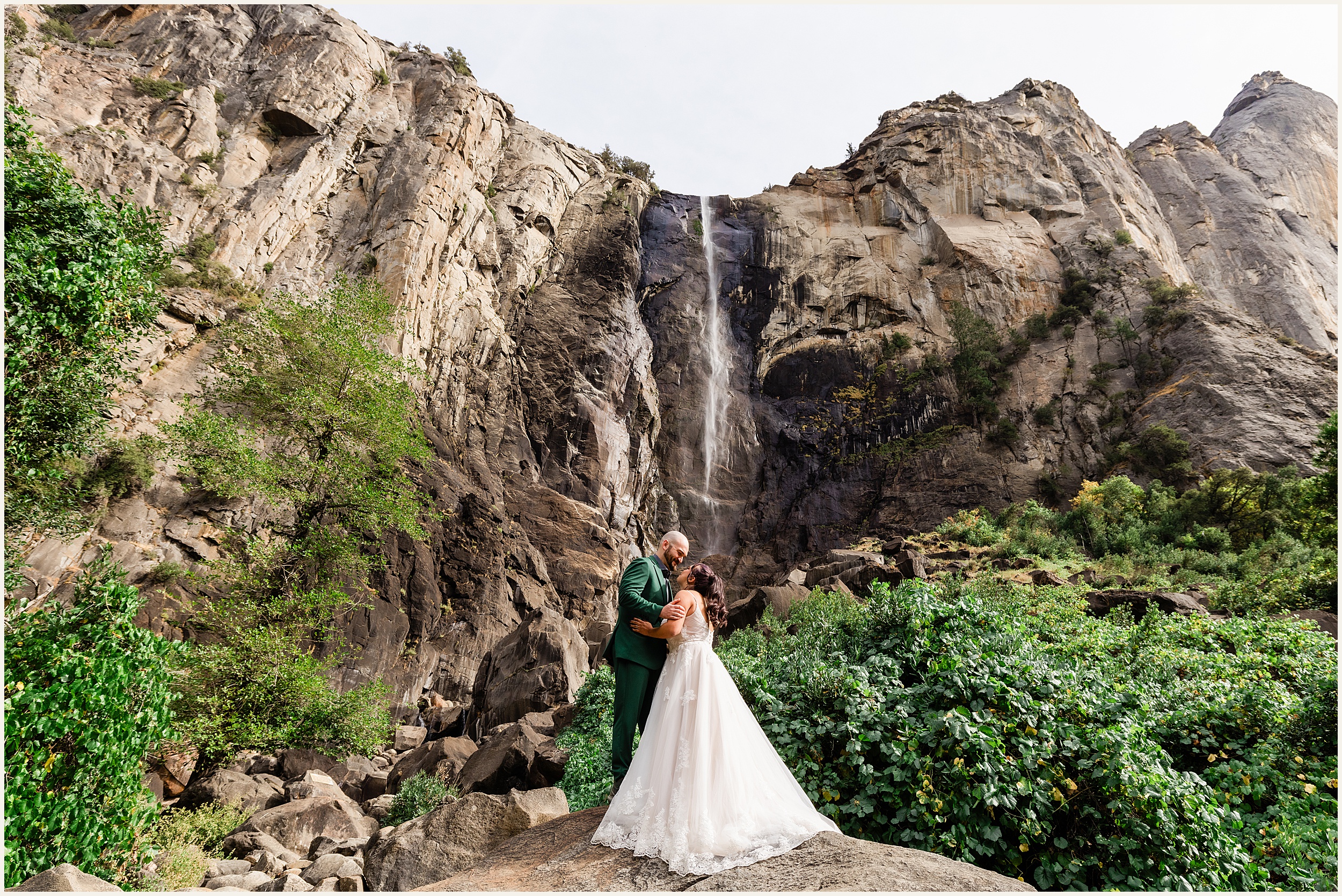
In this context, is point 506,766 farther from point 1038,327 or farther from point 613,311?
point 1038,327

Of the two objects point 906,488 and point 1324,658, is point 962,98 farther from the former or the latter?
point 1324,658

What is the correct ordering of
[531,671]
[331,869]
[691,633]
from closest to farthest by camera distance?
[691,633], [331,869], [531,671]

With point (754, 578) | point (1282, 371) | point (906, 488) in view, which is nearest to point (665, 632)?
point (754, 578)

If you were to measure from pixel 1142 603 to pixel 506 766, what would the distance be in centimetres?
1223

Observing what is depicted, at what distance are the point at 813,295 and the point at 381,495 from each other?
105ft

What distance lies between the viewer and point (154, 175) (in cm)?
2356

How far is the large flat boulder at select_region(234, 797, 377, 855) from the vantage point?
27.8 feet

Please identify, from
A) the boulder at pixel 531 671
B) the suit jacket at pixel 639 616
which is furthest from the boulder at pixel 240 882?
the boulder at pixel 531 671

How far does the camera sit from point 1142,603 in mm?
12383

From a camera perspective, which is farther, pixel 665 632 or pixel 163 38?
pixel 163 38

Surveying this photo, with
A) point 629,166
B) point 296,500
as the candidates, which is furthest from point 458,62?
point 296,500

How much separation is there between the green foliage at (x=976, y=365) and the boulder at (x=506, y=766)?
29.8 meters

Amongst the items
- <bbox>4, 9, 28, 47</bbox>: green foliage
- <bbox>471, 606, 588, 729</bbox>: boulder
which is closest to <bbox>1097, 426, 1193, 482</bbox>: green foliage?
<bbox>471, 606, 588, 729</bbox>: boulder

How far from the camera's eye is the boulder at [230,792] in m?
9.64
